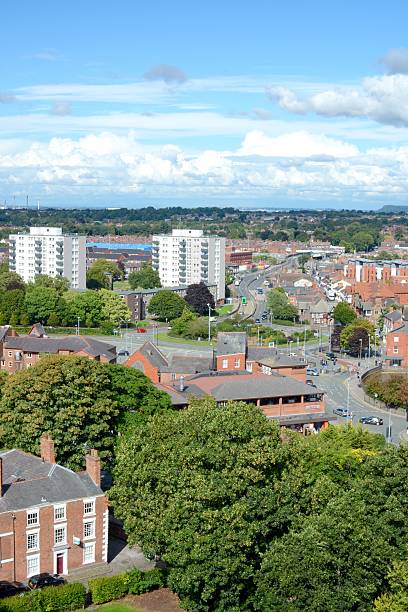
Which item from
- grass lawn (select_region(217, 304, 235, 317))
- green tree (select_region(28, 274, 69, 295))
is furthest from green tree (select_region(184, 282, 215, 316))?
green tree (select_region(28, 274, 69, 295))

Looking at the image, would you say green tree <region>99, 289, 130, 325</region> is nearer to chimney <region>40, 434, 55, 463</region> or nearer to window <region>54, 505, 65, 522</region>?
chimney <region>40, 434, 55, 463</region>

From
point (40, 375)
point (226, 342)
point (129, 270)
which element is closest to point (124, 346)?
point (226, 342)

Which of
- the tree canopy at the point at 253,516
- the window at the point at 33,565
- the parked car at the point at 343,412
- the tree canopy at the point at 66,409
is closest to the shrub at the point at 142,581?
the tree canopy at the point at 253,516

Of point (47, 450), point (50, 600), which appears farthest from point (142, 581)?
point (47, 450)

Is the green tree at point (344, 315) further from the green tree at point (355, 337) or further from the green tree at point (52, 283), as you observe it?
the green tree at point (52, 283)

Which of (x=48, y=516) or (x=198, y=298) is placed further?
(x=198, y=298)

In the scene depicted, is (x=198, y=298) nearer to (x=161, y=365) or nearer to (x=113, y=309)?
(x=113, y=309)
